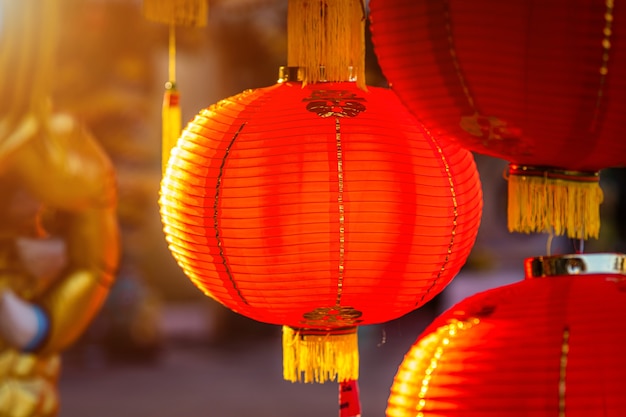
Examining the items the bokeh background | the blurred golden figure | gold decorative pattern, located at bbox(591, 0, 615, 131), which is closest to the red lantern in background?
gold decorative pattern, located at bbox(591, 0, 615, 131)

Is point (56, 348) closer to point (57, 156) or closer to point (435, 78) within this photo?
point (57, 156)

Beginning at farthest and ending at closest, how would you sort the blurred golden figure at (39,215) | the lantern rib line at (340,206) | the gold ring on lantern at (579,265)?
the blurred golden figure at (39,215), the lantern rib line at (340,206), the gold ring on lantern at (579,265)

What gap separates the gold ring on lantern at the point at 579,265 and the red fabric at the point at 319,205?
20cm

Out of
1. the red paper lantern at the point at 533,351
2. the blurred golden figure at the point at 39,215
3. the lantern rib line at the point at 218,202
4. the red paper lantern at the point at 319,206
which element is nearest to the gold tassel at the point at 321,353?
the red paper lantern at the point at 319,206

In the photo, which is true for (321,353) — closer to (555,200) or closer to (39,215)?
(555,200)

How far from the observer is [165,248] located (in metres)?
4.02

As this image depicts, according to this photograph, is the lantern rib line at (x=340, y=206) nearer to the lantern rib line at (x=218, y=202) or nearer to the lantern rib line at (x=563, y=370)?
the lantern rib line at (x=218, y=202)

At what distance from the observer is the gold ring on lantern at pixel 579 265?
32.2 inches

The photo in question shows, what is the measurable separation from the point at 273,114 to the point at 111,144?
9.25 feet

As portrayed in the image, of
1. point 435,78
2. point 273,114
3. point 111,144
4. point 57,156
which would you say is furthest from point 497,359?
point 111,144

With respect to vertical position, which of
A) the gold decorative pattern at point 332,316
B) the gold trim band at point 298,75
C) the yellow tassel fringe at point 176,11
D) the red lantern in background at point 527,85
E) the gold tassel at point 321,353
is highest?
the yellow tassel fringe at point 176,11

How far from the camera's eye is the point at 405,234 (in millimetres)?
1001

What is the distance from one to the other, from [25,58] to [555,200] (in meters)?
2.04

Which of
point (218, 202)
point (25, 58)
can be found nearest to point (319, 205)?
point (218, 202)
